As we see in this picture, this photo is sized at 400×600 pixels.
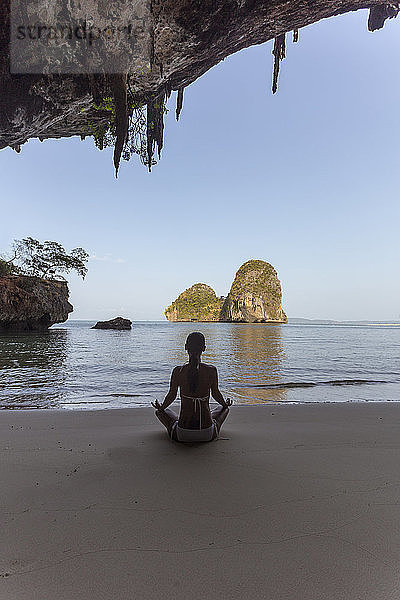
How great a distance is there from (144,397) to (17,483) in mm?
5860

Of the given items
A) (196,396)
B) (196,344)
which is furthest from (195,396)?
(196,344)

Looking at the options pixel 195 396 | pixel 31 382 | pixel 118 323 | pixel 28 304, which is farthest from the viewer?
pixel 118 323

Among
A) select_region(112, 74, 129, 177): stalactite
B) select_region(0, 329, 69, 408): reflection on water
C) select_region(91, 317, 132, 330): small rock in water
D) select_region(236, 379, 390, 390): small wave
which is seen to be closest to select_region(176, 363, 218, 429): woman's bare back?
select_region(0, 329, 69, 408): reflection on water

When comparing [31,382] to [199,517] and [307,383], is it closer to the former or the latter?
[307,383]

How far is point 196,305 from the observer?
506 ft

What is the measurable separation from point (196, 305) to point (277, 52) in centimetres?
14628

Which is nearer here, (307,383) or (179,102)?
(179,102)

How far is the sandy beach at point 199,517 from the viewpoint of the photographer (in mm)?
1766

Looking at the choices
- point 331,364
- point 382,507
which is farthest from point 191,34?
point 331,364

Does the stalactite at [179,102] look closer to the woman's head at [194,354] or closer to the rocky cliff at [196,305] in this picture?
the woman's head at [194,354]

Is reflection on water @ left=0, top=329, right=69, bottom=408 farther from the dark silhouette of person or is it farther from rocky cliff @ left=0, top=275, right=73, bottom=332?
rocky cliff @ left=0, top=275, right=73, bottom=332

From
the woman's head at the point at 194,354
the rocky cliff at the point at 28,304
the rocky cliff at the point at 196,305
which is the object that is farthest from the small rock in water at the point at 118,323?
the rocky cliff at the point at 196,305

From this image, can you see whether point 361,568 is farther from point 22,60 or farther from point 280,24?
point 280,24

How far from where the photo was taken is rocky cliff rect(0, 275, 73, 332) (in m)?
30.7
